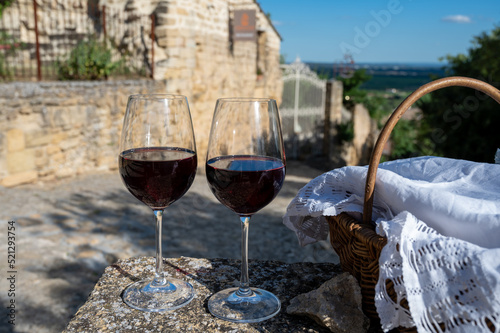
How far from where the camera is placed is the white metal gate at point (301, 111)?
12.2 meters

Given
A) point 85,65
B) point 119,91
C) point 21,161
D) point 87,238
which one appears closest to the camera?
point 87,238

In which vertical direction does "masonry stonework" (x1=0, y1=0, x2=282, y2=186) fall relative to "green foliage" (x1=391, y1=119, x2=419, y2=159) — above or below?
above

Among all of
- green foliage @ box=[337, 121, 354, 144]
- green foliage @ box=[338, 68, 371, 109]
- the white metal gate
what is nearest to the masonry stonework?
the white metal gate

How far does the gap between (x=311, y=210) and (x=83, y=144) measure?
16.9ft

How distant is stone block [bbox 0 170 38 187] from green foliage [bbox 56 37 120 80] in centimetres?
178

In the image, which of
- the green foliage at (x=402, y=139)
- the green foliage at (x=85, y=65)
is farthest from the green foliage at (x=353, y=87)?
the green foliage at (x=85, y=65)

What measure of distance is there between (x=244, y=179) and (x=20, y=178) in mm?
4673

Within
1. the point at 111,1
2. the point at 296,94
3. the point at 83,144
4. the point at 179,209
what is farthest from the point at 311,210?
the point at 296,94

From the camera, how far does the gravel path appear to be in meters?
2.72

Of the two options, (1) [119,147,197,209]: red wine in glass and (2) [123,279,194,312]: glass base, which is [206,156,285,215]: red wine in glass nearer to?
(1) [119,147,197,209]: red wine in glass

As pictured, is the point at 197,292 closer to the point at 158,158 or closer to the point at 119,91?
the point at 158,158

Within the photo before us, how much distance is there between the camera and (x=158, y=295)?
106 centimetres

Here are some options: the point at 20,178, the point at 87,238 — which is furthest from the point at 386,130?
the point at 20,178

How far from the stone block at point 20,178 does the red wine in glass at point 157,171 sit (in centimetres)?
436
